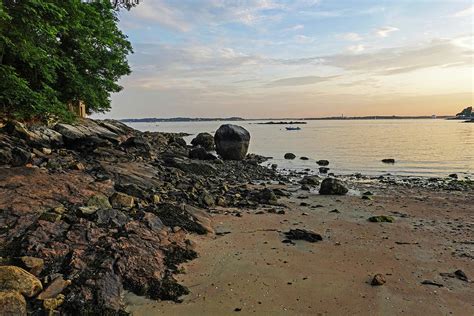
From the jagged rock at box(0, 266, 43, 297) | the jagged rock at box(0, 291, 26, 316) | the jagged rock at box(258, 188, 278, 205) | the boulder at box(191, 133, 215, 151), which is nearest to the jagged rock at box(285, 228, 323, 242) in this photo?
the jagged rock at box(258, 188, 278, 205)

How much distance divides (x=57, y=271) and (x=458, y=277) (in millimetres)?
6762

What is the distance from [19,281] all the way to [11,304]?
1.39 ft

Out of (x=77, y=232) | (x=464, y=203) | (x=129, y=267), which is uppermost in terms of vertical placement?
(x=77, y=232)

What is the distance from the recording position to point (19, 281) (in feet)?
14.9

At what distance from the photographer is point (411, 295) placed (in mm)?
5617

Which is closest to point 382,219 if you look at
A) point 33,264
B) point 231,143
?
point 33,264

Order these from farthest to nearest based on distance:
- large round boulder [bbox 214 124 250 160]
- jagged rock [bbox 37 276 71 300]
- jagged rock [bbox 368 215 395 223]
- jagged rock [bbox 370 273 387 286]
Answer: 1. large round boulder [bbox 214 124 250 160]
2. jagged rock [bbox 368 215 395 223]
3. jagged rock [bbox 370 273 387 286]
4. jagged rock [bbox 37 276 71 300]

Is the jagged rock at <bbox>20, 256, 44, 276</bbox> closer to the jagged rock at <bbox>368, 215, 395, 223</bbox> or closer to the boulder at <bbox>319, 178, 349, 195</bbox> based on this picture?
the jagged rock at <bbox>368, 215, 395, 223</bbox>

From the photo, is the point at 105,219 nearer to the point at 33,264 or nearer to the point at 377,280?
the point at 33,264

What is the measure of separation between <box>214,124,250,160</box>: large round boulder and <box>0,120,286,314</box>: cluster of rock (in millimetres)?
13116

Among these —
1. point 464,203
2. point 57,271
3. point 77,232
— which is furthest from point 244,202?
point 464,203

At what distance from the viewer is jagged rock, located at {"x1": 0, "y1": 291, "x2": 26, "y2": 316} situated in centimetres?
411

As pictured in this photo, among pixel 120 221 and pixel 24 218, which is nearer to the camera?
pixel 24 218

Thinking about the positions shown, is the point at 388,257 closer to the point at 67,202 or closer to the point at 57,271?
the point at 57,271
